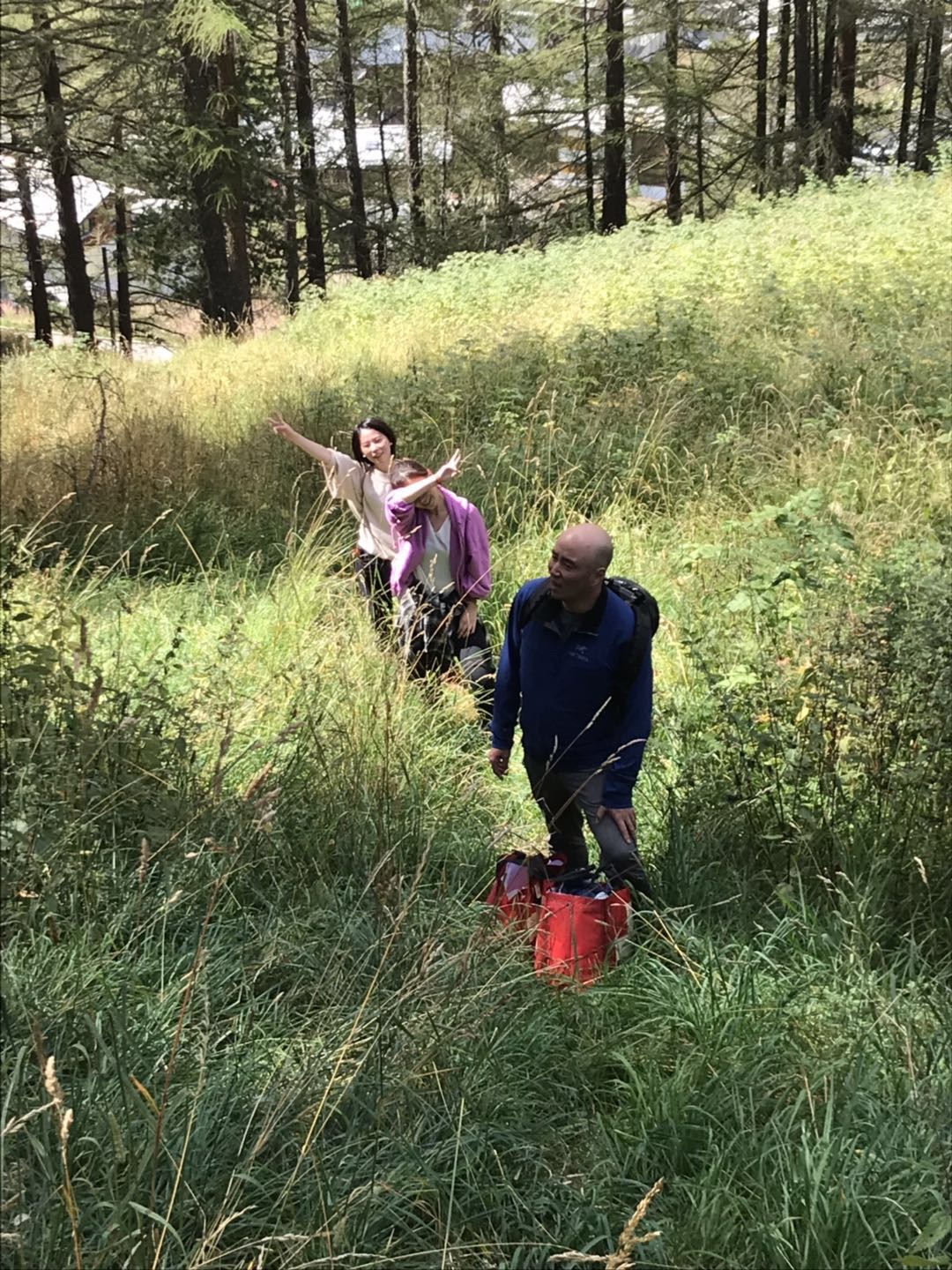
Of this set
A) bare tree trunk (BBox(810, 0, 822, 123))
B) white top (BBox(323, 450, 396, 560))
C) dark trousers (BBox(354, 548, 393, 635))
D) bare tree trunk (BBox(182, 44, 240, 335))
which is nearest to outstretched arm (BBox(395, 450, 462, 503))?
white top (BBox(323, 450, 396, 560))

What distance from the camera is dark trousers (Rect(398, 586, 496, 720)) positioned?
4.62 metres

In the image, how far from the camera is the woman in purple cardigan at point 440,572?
4.70 metres

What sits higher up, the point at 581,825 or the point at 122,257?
the point at 122,257

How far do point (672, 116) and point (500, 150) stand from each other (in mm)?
4860

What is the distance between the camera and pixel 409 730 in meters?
3.96

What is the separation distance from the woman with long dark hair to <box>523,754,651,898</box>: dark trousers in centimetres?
185

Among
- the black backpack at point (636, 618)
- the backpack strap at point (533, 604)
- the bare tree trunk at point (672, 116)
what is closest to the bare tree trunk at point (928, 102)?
the bare tree trunk at point (672, 116)

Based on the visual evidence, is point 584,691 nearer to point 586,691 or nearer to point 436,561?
point 586,691

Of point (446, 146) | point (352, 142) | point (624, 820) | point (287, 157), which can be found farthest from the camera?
point (446, 146)

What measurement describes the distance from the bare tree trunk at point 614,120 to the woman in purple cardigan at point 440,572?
1679 cm

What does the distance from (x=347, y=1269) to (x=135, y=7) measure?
16.9 m

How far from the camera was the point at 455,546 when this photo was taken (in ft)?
15.5

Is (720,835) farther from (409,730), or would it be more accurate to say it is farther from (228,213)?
(228,213)

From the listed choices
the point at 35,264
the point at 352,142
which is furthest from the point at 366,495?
the point at 35,264
